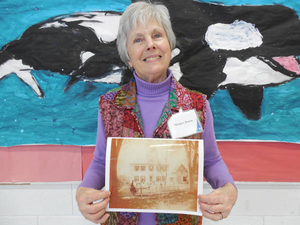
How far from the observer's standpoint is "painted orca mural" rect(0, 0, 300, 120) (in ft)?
4.01

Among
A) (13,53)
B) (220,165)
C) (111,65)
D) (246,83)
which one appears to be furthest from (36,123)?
(246,83)

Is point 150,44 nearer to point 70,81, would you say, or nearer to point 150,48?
point 150,48

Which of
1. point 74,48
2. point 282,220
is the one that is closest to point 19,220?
point 74,48

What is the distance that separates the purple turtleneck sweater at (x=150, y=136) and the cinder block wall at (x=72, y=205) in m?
0.51

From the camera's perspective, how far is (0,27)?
128cm

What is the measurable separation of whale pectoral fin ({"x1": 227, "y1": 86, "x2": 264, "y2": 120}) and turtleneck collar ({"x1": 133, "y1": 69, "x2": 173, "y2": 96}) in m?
0.54

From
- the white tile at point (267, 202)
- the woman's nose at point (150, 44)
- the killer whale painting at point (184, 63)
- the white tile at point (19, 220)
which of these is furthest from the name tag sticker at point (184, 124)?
the white tile at point (19, 220)

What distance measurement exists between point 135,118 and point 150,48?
278 mm

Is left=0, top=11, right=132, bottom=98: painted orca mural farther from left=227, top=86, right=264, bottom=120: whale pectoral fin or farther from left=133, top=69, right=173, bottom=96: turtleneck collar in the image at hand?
left=227, top=86, right=264, bottom=120: whale pectoral fin

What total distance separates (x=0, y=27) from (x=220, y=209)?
1510 mm

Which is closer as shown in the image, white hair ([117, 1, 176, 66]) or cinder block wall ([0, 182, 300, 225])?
white hair ([117, 1, 176, 66])

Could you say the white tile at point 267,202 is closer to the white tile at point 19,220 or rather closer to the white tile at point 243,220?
the white tile at point 243,220

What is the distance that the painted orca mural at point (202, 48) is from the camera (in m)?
1.22

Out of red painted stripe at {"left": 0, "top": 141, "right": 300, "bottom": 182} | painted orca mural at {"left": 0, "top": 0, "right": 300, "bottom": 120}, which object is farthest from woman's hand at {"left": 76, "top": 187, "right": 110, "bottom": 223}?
painted orca mural at {"left": 0, "top": 0, "right": 300, "bottom": 120}
